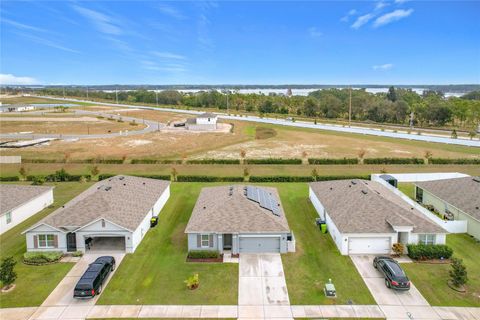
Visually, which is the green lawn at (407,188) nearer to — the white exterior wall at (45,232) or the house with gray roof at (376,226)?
the house with gray roof at (376,226)

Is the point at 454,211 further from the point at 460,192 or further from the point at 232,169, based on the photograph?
the point at 232,169

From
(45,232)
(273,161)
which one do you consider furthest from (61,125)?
(45,232)

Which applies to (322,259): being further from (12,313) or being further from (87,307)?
(12,313)

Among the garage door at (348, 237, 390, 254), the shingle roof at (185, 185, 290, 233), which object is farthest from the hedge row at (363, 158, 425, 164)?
the shingle roof at (185, 185, 290, 233)

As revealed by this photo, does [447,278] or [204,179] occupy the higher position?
[204,179]

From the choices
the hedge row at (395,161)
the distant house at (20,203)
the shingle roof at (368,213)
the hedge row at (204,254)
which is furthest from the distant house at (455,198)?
the distant house at (20,203)

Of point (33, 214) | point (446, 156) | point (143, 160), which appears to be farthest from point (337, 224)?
point (446, 156)
